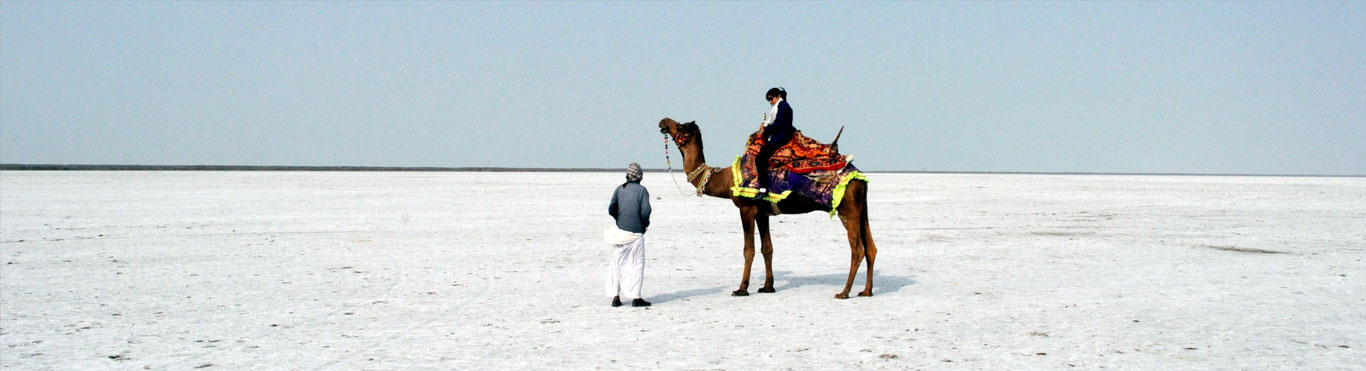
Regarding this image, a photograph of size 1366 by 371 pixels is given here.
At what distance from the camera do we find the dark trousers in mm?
10211

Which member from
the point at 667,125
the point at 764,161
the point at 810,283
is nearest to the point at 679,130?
the point at 667,125

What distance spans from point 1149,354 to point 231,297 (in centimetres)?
850

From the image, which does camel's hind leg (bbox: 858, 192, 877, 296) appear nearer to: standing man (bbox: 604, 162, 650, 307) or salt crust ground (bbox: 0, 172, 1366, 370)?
salt crust ground (bbox: 0, 172, 1366, 370)

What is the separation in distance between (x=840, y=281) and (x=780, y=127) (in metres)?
2.52

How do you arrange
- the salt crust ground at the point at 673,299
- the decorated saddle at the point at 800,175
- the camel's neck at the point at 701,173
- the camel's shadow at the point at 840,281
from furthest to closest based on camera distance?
the camel's shadow at the point at 840,281, the camel's neck at the point at 701,173, the decorated saddle at the point at 800,175, the salt crust ground at the point at 673,299

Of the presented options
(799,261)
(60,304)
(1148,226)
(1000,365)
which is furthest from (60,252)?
(1148,226)

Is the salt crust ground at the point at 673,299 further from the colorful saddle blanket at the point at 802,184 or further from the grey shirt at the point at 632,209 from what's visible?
the colorful saddle blanket at the point at 802,184

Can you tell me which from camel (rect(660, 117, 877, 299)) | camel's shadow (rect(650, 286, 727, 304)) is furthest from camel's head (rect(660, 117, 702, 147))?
camel's shadow (rect(650, 286, 727, 304))

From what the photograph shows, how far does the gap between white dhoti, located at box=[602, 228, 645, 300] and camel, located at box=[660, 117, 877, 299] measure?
1.14 meters

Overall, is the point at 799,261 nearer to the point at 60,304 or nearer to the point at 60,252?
the point at 60,304

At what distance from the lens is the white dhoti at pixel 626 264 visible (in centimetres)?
976

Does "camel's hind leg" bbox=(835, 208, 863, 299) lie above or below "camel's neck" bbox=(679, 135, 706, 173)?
below

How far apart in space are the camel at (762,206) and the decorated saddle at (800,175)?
96mm

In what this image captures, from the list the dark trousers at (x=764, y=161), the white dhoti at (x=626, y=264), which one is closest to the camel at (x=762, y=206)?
the dark trousers at (x=764, y=161)
